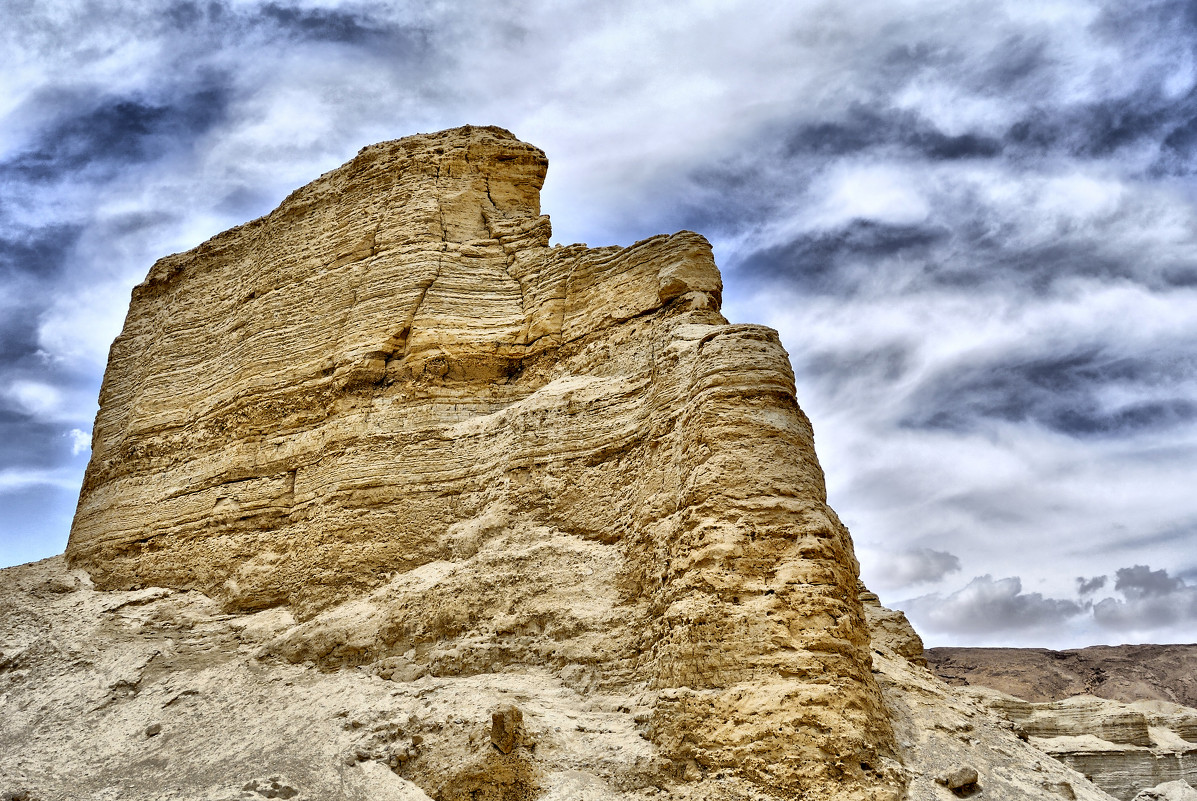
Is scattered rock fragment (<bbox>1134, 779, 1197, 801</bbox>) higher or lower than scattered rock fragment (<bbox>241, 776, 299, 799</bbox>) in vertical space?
higher

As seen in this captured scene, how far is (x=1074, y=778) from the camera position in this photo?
402 inches

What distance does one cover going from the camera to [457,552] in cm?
1136

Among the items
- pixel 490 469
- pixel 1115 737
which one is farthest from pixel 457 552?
pixel 1115 737

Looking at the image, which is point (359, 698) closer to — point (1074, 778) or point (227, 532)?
point (227, 532)

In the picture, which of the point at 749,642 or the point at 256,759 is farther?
the point at 256,759

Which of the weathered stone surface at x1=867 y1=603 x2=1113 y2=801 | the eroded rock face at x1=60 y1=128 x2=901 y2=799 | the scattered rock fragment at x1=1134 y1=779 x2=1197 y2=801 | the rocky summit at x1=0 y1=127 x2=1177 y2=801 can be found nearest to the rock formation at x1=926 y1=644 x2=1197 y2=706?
the scattered rock fragment at x1=1134 y1=779 x2=1197 y2=801

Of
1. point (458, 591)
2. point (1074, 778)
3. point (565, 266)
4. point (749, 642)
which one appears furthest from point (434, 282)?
point (1074, 778)

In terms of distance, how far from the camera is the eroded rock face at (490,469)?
26.7 ft

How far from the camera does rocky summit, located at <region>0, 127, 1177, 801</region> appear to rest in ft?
27.2

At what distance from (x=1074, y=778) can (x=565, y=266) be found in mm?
8967

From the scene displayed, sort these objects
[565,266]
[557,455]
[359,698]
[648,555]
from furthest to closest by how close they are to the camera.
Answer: [565,266]
[557,455]
[359,698]
[648,555]

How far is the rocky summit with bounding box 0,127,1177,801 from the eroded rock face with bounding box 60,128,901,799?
40 millimetres

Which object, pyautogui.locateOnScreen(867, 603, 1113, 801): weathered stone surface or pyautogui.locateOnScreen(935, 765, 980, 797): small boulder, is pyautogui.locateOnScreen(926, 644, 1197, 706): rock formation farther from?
pyautogui.locateOnScreen(935, 765, 980, 797): small boulder

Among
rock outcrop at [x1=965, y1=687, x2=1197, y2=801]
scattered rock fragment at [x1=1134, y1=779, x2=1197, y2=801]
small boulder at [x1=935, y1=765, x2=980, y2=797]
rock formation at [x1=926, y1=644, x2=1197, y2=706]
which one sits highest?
rock formation at [x1=926, y1=644, x2=1197, y2=706]
